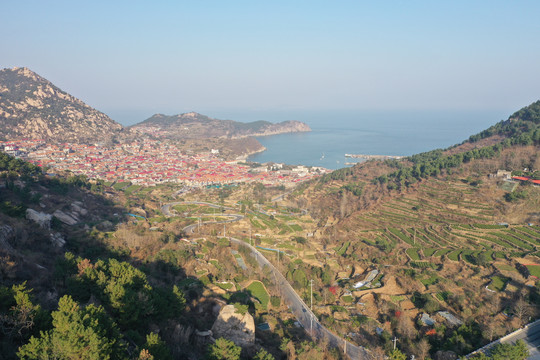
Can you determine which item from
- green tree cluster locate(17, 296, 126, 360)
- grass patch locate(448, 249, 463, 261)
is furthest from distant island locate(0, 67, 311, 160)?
green tree cluster locate(17, 296, 126, 360)

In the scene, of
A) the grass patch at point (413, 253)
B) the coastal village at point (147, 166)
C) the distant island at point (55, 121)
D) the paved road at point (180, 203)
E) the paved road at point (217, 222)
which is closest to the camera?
the grass patch at point (413, 253)

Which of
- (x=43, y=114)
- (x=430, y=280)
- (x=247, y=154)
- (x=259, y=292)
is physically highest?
(x=43, y=114)

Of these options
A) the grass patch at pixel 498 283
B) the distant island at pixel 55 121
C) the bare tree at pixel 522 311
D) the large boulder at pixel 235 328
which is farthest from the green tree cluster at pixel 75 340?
the distant island at pixel 55 121

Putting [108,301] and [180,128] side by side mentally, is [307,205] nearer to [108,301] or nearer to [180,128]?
[108,301]

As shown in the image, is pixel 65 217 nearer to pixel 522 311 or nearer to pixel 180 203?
pixel 180 203

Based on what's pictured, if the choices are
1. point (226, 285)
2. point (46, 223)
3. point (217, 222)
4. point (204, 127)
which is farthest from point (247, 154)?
point (226, 285)

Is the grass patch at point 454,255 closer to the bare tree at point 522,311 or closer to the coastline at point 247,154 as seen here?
the bare tree at point 522,311
